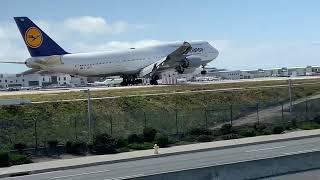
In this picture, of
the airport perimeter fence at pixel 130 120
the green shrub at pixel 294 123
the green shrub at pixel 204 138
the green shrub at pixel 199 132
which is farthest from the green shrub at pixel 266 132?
the green shrub at pixel 204 138

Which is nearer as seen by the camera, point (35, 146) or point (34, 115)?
point (35, 146)

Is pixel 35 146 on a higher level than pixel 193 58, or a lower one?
lower

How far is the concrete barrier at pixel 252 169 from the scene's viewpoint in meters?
12.2

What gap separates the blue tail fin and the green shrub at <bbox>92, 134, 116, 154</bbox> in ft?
106

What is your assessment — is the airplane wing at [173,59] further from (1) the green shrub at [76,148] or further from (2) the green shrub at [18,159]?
(2) the green shrub at [18,159]

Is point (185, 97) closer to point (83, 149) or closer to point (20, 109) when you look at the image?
point (20, 109)

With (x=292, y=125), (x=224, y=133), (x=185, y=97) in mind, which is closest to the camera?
(x=224, y=133)

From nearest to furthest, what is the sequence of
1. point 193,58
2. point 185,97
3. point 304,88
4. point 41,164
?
point 41,164, point 185,97, point 304,88, point 193,58

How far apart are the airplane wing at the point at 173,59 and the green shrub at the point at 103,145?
103 ft

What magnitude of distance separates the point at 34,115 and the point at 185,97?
14.7 metres

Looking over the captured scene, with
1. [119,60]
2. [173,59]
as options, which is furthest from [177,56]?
[119,60]

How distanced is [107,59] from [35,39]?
8311 mm

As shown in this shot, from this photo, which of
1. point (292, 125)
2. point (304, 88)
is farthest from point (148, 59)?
point (292, 125)

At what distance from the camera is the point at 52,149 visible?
30.6m
